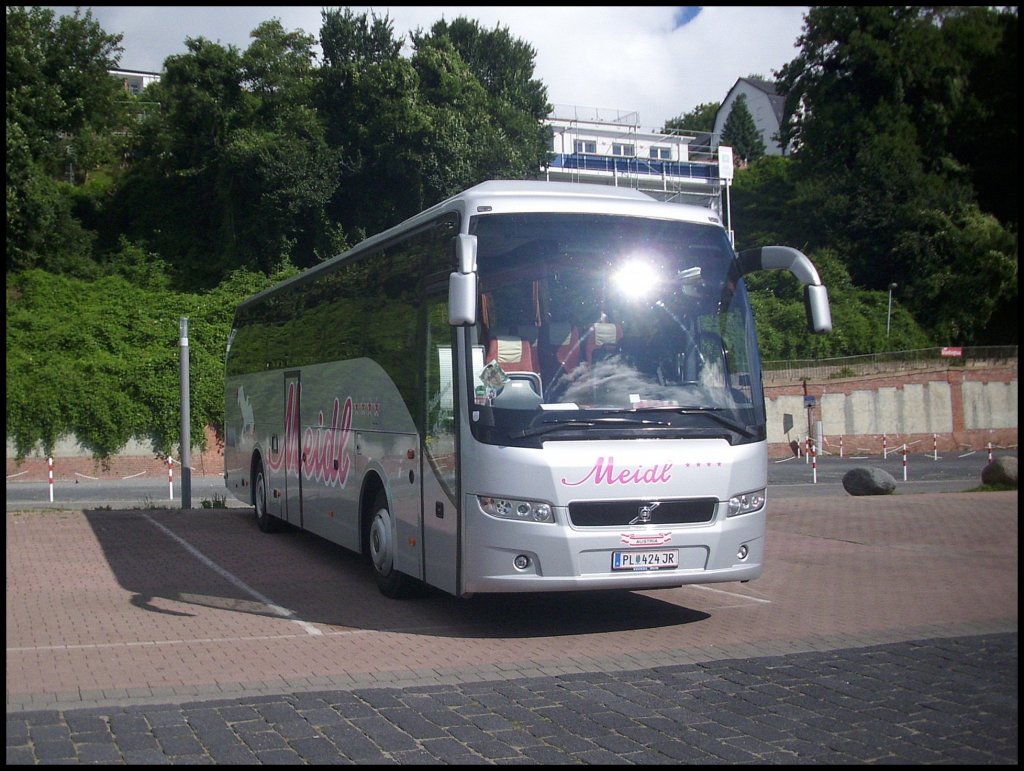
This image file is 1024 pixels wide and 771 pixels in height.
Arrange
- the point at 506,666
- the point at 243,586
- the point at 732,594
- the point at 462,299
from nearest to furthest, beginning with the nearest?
the point at 506,666 < the point at 462,299 < the point at 732,594 < the point at 243,586

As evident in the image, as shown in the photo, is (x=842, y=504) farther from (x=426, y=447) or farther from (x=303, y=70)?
(x=303, y=70)

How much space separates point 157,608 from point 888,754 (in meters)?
6.90

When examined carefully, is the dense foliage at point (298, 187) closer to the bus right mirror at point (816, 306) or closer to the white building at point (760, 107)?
the bus right mirror at point (816, 306)

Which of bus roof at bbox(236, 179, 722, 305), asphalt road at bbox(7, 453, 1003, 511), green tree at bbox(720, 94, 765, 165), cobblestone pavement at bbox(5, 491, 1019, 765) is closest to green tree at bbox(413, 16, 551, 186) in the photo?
asphalt road at bbox(7, 453, 1003, 511)

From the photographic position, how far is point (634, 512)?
834 cm

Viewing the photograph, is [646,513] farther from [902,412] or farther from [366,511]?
[902,412]

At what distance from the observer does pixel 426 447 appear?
363 inches

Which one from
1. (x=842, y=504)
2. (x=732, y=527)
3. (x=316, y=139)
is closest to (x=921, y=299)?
(x=316, y=139)

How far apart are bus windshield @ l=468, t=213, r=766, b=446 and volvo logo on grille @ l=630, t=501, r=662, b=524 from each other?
538mm

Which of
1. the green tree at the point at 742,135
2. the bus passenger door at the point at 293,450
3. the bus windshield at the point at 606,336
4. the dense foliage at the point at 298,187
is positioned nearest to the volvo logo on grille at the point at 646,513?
the bus windshield at the point at 606,336

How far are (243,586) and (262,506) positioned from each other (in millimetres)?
5014

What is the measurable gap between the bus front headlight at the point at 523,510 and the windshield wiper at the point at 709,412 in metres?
1.05

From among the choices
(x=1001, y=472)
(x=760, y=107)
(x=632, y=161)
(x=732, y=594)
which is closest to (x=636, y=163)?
(x=632, y=161)

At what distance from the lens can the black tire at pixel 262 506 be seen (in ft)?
52.7
